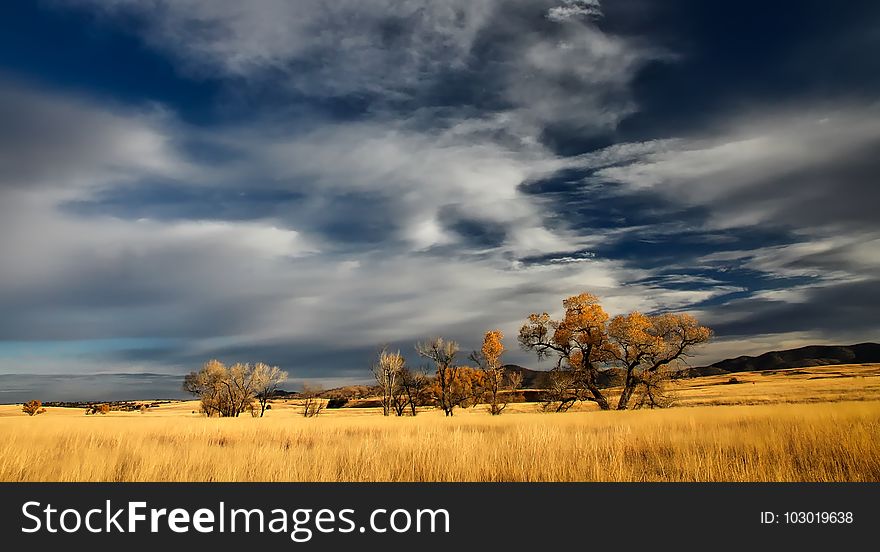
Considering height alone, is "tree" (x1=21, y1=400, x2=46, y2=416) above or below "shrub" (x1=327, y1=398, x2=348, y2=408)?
above

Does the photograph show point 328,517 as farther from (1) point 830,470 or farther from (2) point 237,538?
(1) point 830,470

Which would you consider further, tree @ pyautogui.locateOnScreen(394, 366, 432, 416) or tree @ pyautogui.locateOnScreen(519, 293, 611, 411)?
tree @ pyautogui.locateOnScreen(394, 366, 432, 416)

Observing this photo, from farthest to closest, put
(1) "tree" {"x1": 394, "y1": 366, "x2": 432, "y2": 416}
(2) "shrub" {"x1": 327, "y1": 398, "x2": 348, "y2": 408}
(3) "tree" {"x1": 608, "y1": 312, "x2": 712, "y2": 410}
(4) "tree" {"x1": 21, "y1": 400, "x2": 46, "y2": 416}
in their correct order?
(2) "shrub" {"x1": 327, "y1": 398, "x2": 348, "y2": 408} < (4) "tree" {"x1": 21, "y1": 400, "x2": 46, "y2": 416} < (1) "tree" {"x1": 394, "y1": 366, "x2": 432, "y2": 416} < (3) "tree" {"x1": 608, "y1": 312, "x2": 712, "y2": 410}

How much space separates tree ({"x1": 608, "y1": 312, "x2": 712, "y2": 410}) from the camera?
37.4 metres

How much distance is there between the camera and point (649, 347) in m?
37.7

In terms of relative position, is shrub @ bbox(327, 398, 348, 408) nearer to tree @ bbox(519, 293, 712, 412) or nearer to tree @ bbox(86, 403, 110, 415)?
tree @ bbox(86, 403, 110, 415)

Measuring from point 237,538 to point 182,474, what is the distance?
12.1 feet

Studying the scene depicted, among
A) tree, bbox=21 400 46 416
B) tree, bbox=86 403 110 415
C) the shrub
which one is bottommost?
the shrub

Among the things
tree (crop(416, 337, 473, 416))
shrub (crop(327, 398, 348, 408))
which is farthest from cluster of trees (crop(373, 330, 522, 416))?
shrub (crop(327, 398, 348, 408))

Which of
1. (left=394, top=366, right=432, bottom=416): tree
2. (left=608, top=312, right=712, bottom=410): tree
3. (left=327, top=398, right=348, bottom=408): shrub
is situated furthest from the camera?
(left=327, top=398, right=348, bottom=408): shrub

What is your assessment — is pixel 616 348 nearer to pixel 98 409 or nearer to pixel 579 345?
pixel 579 345

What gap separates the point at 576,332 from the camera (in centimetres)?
3975

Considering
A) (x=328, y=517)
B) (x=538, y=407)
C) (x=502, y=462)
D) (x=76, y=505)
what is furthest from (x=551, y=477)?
(x=538, y=407)

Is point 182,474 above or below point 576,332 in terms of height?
below
